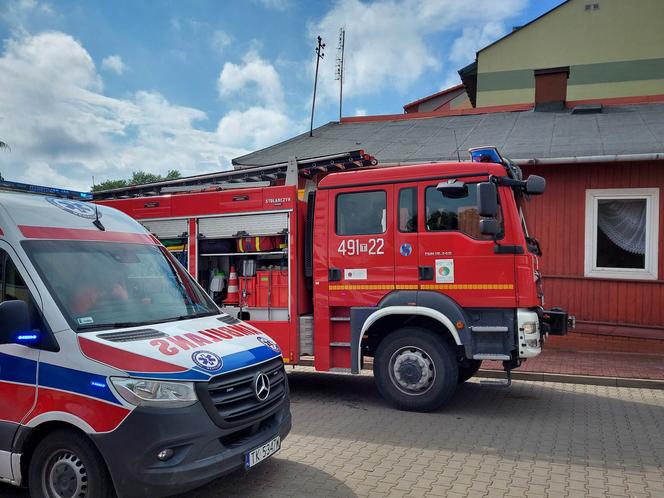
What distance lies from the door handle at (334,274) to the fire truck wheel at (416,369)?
965mm

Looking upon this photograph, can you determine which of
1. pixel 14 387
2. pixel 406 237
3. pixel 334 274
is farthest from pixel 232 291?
pixel 14 387

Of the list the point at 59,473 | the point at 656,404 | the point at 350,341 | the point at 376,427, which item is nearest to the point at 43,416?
the point at 59,473

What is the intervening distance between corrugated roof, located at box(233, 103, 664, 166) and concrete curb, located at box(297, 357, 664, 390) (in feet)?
14.5

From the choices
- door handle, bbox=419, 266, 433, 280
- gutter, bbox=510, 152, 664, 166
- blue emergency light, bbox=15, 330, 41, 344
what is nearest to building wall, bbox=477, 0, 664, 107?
gutter, bbox=510, 152, 664, 166

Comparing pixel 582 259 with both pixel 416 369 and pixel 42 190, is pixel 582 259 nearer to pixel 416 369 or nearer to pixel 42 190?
pixel 416 369

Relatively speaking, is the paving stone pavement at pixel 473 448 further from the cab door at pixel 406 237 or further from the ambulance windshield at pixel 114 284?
the cab door at pixel 406 237

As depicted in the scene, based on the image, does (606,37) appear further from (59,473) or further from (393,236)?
(59,473)

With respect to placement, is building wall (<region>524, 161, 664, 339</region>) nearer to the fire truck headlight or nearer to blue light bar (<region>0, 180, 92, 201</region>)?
the fire truck headlight

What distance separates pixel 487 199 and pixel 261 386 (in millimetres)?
3348

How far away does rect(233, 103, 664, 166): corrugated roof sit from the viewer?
36.7 feet

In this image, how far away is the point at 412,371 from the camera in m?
6.64

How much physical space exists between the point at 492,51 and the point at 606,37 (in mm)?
4087

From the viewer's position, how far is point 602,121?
42.1ft

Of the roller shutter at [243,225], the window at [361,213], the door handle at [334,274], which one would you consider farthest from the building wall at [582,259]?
the roller shutter at [243,225]
